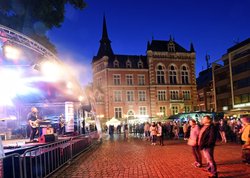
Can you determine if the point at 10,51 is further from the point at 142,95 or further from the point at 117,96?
the point at 142,95

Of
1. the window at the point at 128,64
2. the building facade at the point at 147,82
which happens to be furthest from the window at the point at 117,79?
the window at the point at 128,64

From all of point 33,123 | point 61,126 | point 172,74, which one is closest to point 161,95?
point 172,74

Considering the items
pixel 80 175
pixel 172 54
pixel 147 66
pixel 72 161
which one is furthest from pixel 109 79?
pixel 80 175

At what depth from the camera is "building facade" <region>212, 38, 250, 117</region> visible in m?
46.6

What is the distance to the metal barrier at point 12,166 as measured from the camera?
728 cm

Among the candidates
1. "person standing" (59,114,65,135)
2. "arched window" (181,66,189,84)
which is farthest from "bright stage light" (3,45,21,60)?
"arched window" (181,66,189,84)

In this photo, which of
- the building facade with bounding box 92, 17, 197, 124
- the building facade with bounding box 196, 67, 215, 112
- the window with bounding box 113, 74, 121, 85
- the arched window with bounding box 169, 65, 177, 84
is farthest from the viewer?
the building facade with bounding box 196, 67, 215, 112

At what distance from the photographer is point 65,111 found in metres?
23.0

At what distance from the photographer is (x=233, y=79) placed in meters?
50.2

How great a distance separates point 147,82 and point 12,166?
51.6 metres

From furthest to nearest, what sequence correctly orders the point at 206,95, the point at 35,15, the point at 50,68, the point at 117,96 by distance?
the point at 206,95 → the point at 117,96 → the point at 35,15 → the point at 50,68

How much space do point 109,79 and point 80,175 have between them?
46.5 m

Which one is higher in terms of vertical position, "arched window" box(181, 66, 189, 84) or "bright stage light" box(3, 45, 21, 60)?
"arched window" box(181, 66, 189, 84)

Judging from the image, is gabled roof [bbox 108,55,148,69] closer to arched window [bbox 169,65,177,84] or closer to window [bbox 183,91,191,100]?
arched window [bbox 169,65,177,84]
